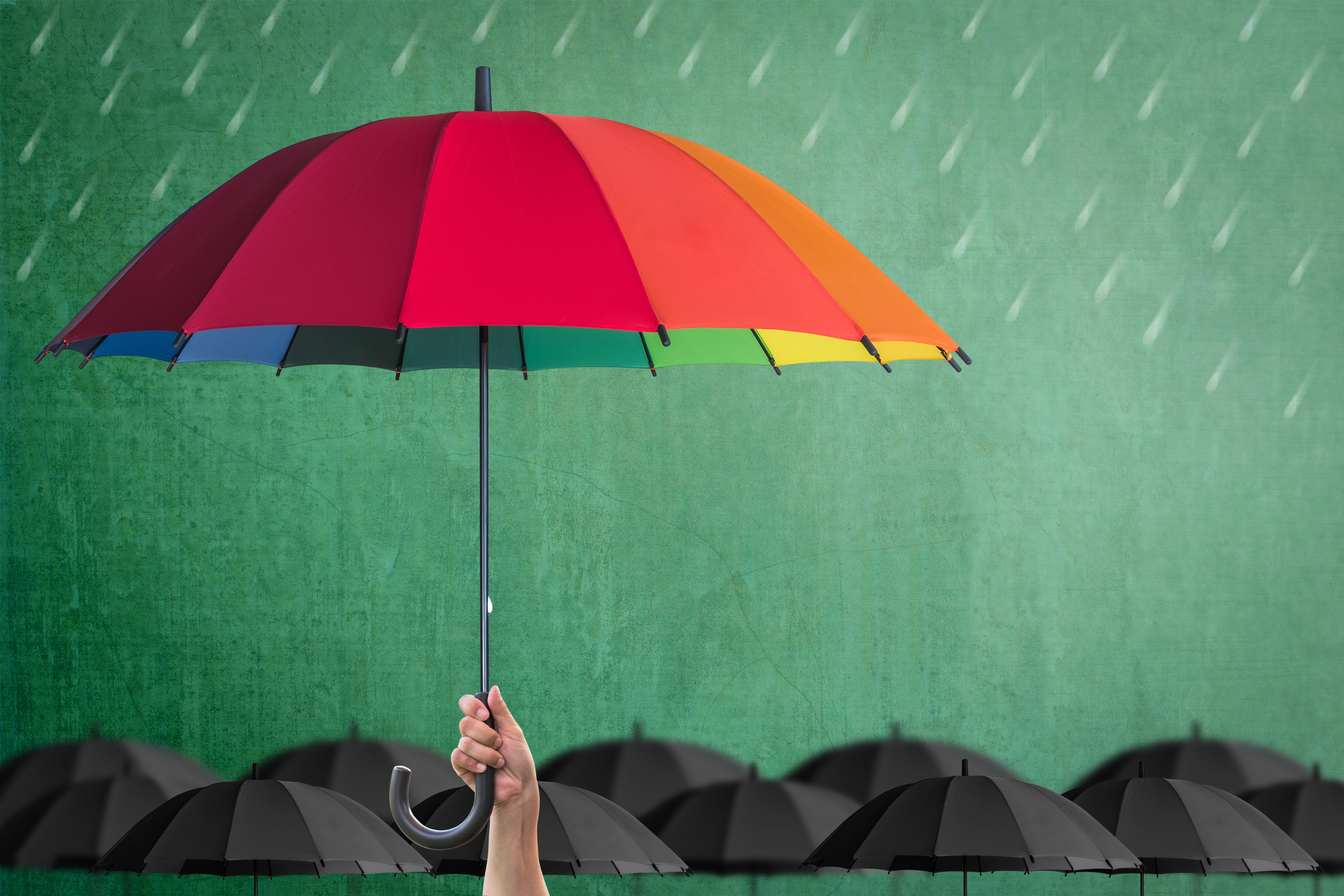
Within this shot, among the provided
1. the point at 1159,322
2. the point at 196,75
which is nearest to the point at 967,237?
the point at 1159,322

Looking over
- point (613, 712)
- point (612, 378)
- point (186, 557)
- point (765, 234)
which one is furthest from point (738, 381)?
point (765, 234)

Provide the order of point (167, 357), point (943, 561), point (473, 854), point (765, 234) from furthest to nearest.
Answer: point (943, 561) < point (473, 854) < point (167, 357) < point (765, 234)

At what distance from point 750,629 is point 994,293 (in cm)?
247

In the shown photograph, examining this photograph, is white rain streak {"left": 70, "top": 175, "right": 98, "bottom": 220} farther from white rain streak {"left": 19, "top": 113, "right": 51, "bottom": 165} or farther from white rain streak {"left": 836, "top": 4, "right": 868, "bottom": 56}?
white rain streak {"left": 836, "top": 4, "right": 868, "bottom": 56}

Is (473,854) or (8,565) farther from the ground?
(8,565)

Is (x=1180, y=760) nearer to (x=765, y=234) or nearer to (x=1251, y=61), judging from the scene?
(x=1251, y=61)

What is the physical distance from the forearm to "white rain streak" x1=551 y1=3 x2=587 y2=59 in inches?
239

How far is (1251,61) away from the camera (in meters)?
7.51

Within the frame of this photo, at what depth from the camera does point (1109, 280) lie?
7.38m

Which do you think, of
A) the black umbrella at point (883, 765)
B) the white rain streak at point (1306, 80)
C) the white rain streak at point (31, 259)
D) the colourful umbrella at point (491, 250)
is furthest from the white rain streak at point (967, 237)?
the colourful umbrella at point (491, 250)

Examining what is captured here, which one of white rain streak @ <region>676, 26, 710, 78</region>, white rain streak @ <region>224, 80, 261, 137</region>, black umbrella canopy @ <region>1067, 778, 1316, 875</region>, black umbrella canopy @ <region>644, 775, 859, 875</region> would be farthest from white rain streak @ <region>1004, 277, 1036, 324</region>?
white rain streak @ <region>224, 80, 261, 137</region>

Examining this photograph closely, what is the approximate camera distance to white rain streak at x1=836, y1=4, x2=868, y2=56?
288 inches

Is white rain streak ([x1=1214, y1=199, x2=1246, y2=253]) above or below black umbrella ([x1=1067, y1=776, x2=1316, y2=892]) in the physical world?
above

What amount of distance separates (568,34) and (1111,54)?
332cm
